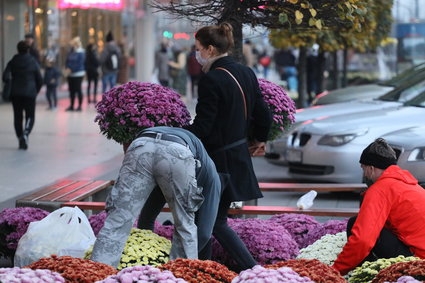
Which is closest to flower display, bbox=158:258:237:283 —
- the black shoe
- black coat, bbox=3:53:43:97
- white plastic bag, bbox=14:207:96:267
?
white plastic bag, bbox=14:207:96:267

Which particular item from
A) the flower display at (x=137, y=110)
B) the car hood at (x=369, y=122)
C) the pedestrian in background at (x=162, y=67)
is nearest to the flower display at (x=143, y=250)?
the flower display at (x=137, y=110)

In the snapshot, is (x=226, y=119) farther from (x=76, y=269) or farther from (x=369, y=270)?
(x=76, y=269)

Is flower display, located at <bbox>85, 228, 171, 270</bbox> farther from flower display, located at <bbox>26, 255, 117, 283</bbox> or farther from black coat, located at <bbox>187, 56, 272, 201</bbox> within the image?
flower display, located at <bbox>26, 255, 117, 283</bbox>

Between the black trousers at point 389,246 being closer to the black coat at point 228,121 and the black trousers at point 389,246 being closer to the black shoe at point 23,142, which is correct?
the black coat at point 228,121

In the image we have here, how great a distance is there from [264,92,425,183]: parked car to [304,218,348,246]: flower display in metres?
3.96

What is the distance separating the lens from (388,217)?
532cm

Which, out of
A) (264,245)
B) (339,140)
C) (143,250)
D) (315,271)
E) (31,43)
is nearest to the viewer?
(315,271)

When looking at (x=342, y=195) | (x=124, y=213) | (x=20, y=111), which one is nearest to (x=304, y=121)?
(x=342, y=195)

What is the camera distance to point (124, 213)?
5.23m

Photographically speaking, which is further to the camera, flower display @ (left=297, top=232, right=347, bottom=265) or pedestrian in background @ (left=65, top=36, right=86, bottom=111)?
pedestrian in background @ (left=65, top=36, right=86, bottom=111)

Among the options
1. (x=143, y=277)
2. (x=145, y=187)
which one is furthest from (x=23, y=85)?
(x=143, y=277)

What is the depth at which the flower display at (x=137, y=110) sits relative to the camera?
6484 mm

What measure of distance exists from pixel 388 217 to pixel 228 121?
3.77 feet

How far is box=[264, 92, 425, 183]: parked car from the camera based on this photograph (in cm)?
1044
